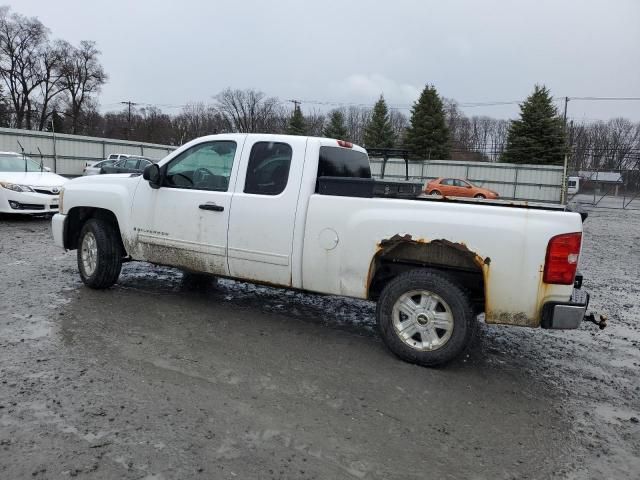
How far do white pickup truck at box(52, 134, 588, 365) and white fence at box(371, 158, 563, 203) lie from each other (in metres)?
28.5

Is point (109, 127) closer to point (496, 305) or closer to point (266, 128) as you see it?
point (266, 128)

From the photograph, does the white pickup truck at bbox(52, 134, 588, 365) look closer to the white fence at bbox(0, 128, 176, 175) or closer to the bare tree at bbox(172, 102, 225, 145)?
the white fence at bbox(0, 128, 176, 175)

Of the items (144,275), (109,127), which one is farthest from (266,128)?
(144,275)

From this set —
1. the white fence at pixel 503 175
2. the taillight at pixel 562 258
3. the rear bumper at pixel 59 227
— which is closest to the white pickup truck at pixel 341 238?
the taillight at pixel 562 258

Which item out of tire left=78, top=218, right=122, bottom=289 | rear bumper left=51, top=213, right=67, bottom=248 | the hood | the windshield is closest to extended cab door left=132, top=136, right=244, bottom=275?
tire left=78, top=218, right=122, bottom=289

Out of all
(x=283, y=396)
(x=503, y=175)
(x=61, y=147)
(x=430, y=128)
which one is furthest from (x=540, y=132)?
(x=283, y=396)

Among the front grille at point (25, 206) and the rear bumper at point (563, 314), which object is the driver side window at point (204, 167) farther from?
the front grille at point (25, 206)

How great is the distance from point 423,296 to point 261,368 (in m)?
1.45

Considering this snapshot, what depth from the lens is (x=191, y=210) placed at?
17.4 ft

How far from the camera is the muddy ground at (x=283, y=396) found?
2871mm

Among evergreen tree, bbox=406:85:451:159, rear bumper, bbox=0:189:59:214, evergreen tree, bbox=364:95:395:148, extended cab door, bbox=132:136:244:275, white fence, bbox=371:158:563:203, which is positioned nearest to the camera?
extended cab door, bbox=132:136:244:275

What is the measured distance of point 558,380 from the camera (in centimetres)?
423

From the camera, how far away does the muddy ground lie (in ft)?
9.42

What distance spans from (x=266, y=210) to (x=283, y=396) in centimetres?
189
